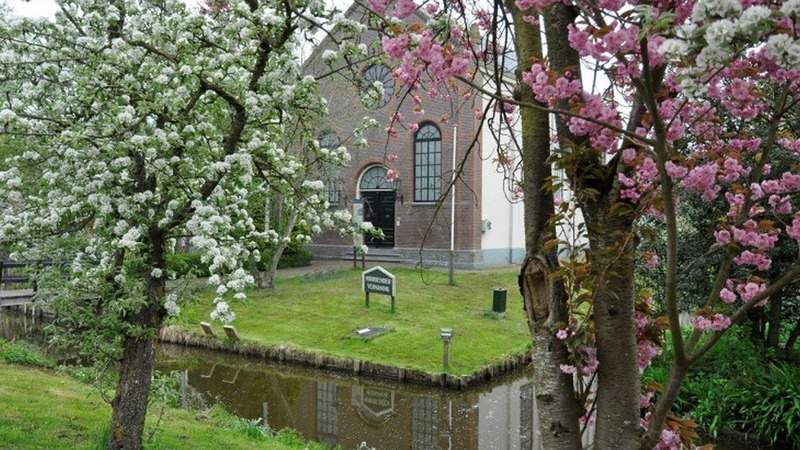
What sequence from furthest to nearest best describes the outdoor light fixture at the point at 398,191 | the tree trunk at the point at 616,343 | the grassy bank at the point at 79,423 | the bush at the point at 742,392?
1. the outdoor light fixture at the point at 398,191
2. the bush at the point at 742,392
3. the grassy bank at the point at 79,423
4. the tree trunk at the point at 616,343

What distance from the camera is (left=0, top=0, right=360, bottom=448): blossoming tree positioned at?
429 centimetres

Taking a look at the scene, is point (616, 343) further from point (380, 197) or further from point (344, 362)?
point (380, 197)

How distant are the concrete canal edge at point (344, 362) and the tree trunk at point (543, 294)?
25.1ft

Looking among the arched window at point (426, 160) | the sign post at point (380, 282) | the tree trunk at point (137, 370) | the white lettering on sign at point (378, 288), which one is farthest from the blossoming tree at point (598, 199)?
the arched window at point (426, 160)

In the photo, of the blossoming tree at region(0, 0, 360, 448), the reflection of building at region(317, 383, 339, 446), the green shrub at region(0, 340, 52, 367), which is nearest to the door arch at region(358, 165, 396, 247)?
the reflection of building at region(317, 383, 339, 446)

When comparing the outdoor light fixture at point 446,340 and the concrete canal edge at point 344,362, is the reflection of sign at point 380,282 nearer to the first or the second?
the concrete canal edge at point 344,362

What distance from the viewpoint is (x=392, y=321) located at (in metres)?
13.2

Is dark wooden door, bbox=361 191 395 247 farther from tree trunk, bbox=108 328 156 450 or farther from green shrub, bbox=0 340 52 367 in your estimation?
tree trunk, bbox=108 328 156 450

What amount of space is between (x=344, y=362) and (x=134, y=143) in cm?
772

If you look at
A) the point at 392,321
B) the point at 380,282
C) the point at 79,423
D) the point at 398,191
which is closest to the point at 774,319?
the point at 392,321

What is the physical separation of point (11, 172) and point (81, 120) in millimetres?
602

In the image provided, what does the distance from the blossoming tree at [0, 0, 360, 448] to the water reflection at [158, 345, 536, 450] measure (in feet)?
14.3

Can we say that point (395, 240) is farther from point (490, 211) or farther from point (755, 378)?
point (755, 378)

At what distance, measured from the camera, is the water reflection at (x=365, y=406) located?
8602 millimetres
